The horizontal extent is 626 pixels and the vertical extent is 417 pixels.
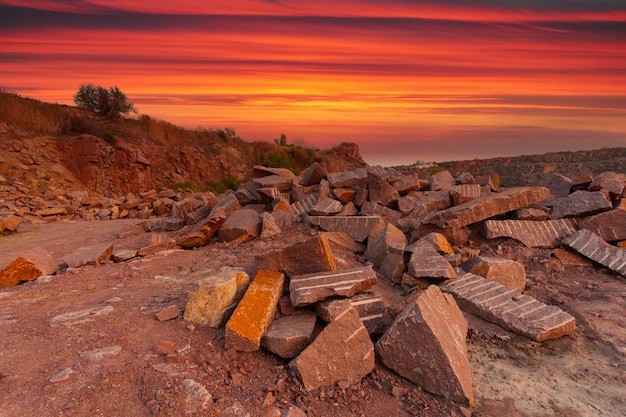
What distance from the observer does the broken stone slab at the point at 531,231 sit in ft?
20.3

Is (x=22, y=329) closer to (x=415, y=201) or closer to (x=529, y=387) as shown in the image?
(x=529, y=387)

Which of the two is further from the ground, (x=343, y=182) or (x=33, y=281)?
Result: (x=343, y=182)

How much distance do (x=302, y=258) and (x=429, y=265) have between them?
1.68 metres

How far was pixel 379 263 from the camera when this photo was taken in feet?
18.5

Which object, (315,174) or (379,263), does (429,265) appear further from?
(315,174)

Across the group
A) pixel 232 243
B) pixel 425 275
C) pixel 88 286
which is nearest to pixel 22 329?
pixel 88 286

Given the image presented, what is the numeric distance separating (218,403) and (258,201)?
550 cm

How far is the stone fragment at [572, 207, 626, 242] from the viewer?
6320 millimetres

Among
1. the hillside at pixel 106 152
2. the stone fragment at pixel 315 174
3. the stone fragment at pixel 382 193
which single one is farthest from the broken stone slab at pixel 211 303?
the hillside at pixel 106 152

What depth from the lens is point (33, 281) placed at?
16.9 feet

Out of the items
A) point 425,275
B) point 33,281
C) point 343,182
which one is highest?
point 343,182

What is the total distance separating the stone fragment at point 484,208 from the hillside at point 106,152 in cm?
1178

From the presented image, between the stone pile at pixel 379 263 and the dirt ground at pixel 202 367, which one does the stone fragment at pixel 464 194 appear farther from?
the dirt ground at pixel 202 367

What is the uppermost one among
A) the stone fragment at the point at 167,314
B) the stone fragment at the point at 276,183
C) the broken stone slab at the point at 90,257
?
the stone fragment at the point at 276,183
